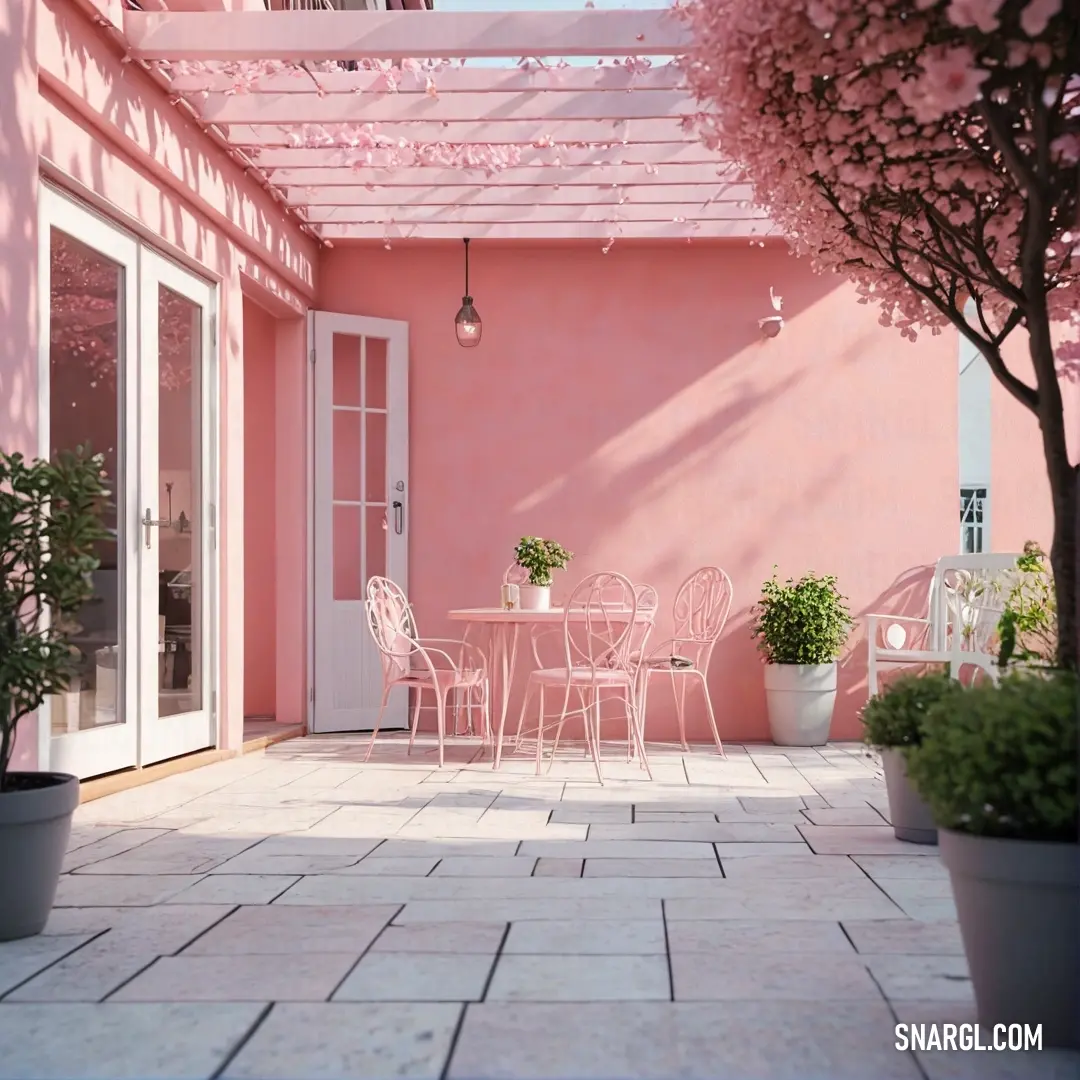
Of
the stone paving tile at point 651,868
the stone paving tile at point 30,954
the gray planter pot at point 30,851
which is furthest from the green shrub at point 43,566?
the stone paving tile at point 651,868

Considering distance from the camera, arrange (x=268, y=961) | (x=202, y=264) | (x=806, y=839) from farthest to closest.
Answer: (x=202, y=264) → (x=806, y=839) → (x=268, y=961)

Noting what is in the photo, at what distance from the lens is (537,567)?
19.4ft

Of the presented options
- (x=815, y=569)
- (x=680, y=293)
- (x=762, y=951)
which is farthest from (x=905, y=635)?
(x=762, y=951)

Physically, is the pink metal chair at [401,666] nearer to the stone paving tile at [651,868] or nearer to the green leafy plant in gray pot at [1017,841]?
the stone paving tile at [651,868]

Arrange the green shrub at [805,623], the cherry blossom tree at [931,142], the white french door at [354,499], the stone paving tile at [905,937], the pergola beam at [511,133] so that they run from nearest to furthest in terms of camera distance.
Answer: the cherry blossom tree at [931,142]
the stone paving tile at [905,937]
the pergola beam at [511,133]
the green shrub at [805,623]
the white french door at [354,499]

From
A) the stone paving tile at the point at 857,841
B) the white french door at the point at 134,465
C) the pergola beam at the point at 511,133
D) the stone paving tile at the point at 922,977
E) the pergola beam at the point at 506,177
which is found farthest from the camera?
the pergola beam at the point at 506,177

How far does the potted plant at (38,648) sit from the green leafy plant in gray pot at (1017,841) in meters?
1.72

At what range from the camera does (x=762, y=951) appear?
2516 millimetres

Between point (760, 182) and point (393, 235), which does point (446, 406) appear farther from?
point (760, 182)

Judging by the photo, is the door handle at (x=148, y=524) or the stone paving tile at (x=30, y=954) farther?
the door handle at (x=148, y=524)

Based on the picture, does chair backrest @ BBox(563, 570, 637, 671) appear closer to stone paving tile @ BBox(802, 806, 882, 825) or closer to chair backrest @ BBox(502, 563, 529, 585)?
chair backrest @ BBox(502, 563, 529, 585)

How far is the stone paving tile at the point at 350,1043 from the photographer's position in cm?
188

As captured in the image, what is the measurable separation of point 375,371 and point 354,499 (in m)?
0.72

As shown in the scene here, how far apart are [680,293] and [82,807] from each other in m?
4.28
